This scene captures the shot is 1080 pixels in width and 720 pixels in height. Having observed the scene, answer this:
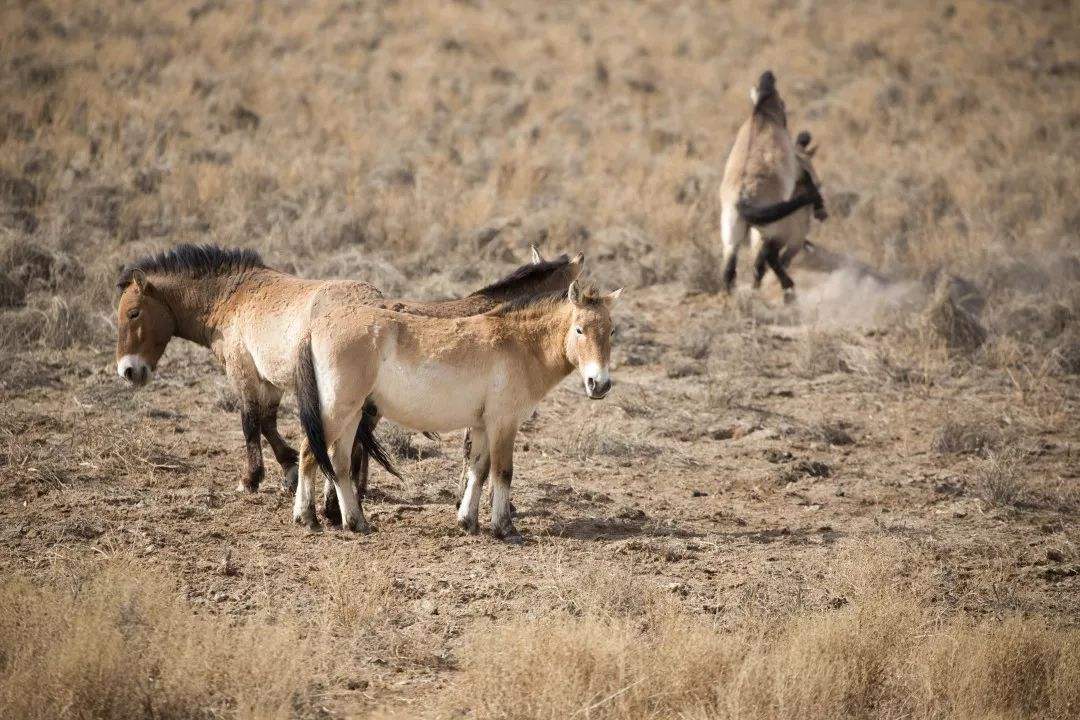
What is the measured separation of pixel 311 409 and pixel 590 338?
192cm

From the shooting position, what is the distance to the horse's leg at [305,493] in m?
7.79

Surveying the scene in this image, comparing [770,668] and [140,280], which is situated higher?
[140,280]

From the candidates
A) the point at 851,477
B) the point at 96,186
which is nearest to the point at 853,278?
the point at 851,477

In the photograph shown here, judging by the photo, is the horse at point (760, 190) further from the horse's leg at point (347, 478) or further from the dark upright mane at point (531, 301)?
the horse's leg at point (347, 478)

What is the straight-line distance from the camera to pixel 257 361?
327 inches

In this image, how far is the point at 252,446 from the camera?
27.9 ft

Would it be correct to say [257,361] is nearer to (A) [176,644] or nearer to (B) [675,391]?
(A) [176,644]

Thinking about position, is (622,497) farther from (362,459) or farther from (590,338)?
(362,459)

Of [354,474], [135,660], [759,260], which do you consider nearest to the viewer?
[135,660]

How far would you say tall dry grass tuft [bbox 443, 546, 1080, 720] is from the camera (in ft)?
18.2

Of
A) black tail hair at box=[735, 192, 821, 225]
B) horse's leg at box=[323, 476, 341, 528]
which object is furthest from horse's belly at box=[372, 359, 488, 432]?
Result: black tail hair at box=[735, 192, 821, 225]

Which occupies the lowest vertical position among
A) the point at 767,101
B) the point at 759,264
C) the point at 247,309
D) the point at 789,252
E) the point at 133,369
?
the point at 133,369

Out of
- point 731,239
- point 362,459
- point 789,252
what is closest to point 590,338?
point 362,459

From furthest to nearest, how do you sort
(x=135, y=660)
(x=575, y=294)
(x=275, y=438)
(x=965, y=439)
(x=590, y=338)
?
(x=965, y=439) → (x=275, y=438) → (x=575, y=294) → (x=590, y=338) → (x=135, y=660)
